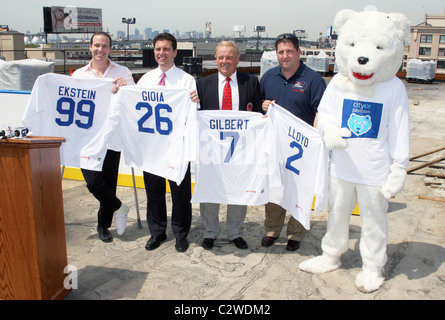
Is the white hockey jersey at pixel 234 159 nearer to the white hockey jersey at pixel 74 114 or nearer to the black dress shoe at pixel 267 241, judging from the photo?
the black dress shoe at pixel 267 241

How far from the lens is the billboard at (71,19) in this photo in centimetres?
5782

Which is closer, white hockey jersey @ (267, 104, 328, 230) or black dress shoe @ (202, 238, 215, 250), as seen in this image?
white hockey jersey @ (267, 104, 328, 230)

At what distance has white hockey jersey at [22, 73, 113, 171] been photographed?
165 inches

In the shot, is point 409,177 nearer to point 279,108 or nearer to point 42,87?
point 279,108

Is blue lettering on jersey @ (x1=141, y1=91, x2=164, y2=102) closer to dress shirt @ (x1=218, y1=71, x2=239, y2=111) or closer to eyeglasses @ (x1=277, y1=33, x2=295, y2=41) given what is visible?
dress shirt @ (x1=218, y1=71, x2=239, y2=111)

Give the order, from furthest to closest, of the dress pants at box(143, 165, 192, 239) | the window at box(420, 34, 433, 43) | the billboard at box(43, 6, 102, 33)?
the window at box(420, 34, 433, 43)
the billboard at box(43, 6, 102, 33)
the dress pants at box(143, 165, 192, 239)

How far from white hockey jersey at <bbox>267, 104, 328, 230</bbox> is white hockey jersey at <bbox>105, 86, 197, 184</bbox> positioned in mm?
867

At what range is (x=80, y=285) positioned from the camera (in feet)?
11.6

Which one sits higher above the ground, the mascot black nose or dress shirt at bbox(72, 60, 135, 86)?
the mascot black nose

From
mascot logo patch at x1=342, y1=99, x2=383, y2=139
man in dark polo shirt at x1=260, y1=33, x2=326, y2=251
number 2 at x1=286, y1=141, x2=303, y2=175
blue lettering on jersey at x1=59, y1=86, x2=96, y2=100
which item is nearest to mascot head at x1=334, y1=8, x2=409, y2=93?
mascot logo patch at x1=342, y1=99, x2=383, y2=139

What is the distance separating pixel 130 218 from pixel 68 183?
1.87 m

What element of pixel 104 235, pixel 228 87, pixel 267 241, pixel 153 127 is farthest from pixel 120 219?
pixel 228 87

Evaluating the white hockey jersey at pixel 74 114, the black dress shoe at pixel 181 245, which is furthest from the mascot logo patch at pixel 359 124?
the white hockey jersey at pixel 74 114

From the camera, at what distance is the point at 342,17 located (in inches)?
143
